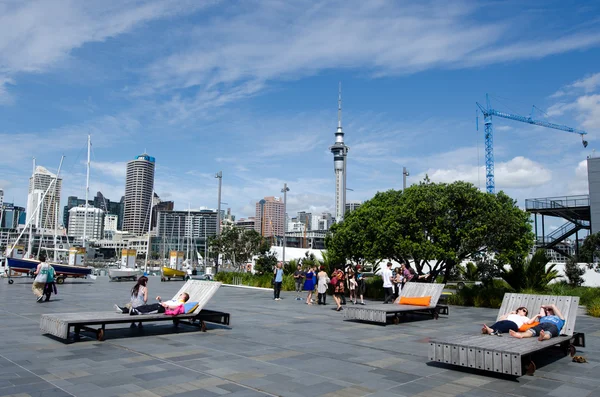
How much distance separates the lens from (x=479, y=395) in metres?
5.92

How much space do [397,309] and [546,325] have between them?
14.4 ft

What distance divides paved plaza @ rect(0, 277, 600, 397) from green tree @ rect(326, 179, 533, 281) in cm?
781

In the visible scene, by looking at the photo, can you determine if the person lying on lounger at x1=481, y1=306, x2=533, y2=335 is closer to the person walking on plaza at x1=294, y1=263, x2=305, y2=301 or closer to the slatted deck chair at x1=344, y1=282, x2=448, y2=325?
the slatted deck chair at x1=344, y1=282, x2=448, y2=325

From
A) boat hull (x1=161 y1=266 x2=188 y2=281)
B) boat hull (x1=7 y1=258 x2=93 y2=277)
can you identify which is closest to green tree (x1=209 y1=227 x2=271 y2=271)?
boat hull (x1=161 y1=266 x2=188 y2=281)

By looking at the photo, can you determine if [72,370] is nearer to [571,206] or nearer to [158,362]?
[158,362]

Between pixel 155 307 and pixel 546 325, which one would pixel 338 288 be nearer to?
pixel 155 307

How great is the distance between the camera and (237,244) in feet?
151

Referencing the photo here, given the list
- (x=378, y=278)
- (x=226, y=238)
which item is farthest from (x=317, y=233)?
(x=378, y=278)

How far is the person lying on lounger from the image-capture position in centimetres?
843

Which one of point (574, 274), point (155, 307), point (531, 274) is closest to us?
point (155, 307)


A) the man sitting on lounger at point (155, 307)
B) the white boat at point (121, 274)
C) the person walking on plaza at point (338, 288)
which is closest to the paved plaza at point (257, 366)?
the man sitting on lounger at point (155, 307)

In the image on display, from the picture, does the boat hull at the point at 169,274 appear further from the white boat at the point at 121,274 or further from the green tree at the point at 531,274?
the green tree at the point at 531,274

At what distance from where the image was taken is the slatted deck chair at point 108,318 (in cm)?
856

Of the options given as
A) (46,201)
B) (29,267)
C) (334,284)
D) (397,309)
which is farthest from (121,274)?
(46,201)
